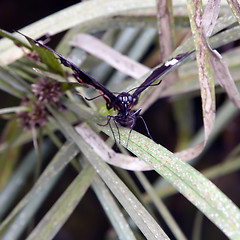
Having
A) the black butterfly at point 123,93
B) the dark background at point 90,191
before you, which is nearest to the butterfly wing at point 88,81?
the black butterfly at point 123,93

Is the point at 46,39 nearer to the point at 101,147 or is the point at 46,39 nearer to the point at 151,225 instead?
the point at 101,147

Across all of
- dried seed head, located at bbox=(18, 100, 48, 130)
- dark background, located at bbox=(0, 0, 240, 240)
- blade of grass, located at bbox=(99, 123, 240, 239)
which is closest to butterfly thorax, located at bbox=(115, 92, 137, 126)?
blade of grass, located at bbox=(99, 123, 240, 239)

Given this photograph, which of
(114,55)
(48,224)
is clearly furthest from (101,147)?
(114,55)

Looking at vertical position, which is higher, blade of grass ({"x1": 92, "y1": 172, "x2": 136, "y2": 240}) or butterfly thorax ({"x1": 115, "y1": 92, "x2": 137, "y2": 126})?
butterfly thorax ({"x1": 115, "y1": 92, "x2": 137, "y2": 126})

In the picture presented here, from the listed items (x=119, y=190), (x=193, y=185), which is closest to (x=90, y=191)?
(x=119, y=190)

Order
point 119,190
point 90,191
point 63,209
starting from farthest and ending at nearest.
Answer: point 90,191, point 63,209, point 119,190

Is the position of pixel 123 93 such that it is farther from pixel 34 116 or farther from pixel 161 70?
pixel 34 116

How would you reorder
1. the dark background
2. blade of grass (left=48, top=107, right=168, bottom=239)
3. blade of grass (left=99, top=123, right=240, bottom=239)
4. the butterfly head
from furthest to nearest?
1. the dark background
2. the butterfly head
3. blade of grass (left=48, top=107, right=168, bottom=239)
4. blade of grass (left=99, top=123, right=240, bottom=239)

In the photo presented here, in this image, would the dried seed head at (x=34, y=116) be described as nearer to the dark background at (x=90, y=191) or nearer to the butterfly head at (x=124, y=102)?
the butterfly head at (x=124, y=102)

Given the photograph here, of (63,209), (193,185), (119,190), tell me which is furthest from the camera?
(63,209)

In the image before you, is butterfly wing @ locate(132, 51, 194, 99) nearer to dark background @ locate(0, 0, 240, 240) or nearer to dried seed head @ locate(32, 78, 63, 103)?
dried seed head @ locate(32, 78, 63, 103)

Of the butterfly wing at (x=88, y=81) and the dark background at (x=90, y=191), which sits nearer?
the butterfly wing at (x=88, y=81)
